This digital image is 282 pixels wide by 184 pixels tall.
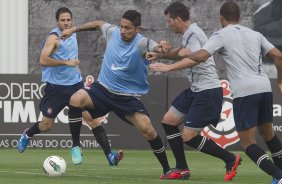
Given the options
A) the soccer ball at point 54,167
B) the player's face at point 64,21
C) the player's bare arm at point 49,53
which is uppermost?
the player's face at point 64,21

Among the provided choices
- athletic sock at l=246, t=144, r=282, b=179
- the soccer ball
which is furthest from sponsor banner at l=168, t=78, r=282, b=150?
athletic sock at l=246, t=144, r=282, b=179

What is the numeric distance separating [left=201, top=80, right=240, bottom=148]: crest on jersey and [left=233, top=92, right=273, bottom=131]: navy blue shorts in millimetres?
8129

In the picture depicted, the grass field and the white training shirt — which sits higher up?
the white training shirt

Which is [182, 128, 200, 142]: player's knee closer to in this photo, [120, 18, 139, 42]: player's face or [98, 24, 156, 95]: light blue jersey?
[98, 24, 156, 95]: light blue jersey

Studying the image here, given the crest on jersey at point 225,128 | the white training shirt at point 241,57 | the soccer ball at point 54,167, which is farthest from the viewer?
the crest on jersey at point 225,128

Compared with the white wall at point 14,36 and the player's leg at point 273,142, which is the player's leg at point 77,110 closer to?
the player's leg at point 273,142

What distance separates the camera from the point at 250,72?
500 inches

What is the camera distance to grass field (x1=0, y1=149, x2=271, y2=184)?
44.5 ft

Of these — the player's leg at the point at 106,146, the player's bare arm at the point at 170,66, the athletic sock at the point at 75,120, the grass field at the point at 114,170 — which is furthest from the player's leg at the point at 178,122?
the player's leg at the point at 106,146

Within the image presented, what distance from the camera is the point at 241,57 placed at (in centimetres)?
1267

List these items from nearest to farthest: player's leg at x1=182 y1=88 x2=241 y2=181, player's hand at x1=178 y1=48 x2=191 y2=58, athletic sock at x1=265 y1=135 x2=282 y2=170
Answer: athletic sock at x1=265 y1=135 x2=282 y2=170 < player's hand at x1=178 y1=48 x2=191 y2=58 < player's leg at x1=182 y1=88 x2=241 y2=181

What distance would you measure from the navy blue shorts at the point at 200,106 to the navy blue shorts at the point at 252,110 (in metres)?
1.45

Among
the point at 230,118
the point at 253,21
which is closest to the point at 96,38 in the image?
the point at 253,21

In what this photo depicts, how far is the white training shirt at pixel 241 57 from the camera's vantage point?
12602mm
